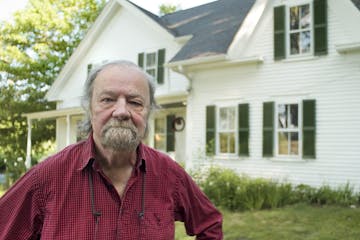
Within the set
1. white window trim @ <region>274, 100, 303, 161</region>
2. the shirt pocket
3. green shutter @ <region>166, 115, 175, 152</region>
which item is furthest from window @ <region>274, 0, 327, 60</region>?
the shirt pocket

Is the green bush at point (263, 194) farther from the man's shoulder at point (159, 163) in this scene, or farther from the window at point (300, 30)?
the man's shoulder at point (159, 163)

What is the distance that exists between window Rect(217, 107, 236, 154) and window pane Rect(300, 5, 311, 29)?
3.05m

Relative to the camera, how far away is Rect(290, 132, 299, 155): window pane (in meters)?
11.2

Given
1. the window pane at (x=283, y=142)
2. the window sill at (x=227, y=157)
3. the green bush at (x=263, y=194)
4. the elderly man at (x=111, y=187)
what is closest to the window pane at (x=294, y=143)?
the window pane at (x=283, y=142)

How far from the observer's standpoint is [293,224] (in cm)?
726

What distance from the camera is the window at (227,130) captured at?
12.2 meters

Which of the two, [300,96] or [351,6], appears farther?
[300,96]

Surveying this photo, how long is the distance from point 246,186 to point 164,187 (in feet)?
24.8

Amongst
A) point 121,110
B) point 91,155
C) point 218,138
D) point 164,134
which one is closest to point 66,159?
point 91,155

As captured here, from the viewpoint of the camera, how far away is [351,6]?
34.8 feet

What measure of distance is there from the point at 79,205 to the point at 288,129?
9.97 metres

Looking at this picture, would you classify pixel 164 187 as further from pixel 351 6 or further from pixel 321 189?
pixel 351 6

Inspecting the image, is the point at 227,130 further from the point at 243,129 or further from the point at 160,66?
the point at 160,66

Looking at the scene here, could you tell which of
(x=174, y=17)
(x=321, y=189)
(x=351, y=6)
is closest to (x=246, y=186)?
(x=321, y=189)
